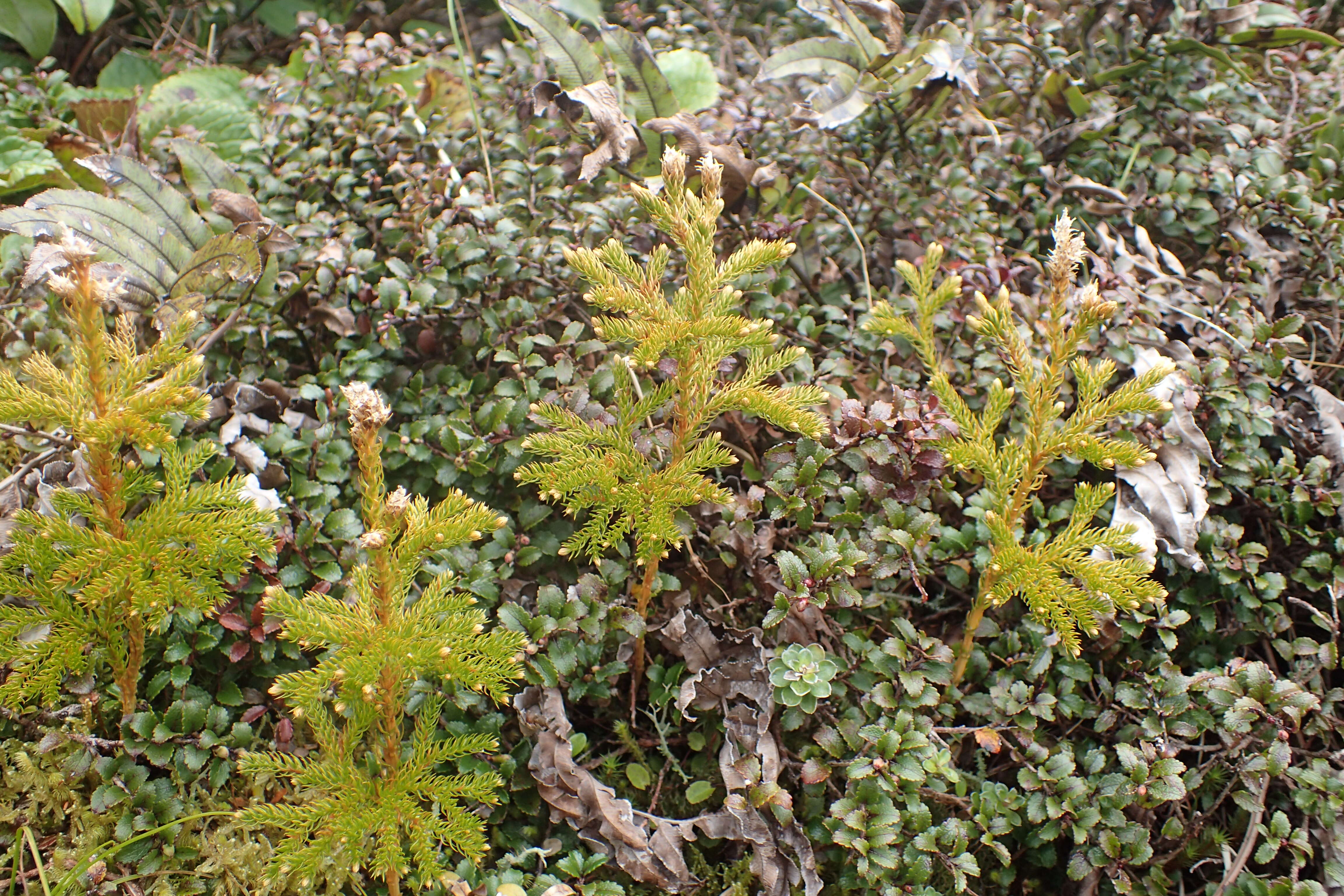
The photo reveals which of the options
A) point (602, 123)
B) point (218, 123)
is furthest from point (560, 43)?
point (218, 123)

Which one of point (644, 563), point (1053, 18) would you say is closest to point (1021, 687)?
point (644, 563)

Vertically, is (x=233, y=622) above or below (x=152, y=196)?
below

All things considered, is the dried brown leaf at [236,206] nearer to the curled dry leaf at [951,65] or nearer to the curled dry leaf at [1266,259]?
the curled dry leaf at [951,65]

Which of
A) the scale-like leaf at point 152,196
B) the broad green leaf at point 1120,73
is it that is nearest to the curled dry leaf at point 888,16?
the broad green leaf at point 1120,73

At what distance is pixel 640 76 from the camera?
2.82 metres

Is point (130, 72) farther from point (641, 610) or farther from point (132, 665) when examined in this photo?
point (641, 610)

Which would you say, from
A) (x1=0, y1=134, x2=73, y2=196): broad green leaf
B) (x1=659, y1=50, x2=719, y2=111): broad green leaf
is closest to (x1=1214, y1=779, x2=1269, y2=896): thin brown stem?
(x1=659, y1=50, x2=719, y2=111): broad green leaf

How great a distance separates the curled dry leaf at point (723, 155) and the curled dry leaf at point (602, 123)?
0.34 feet

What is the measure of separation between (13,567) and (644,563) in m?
1.20

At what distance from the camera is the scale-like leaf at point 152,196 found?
2379mm

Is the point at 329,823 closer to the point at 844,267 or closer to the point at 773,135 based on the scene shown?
the point at 844,267

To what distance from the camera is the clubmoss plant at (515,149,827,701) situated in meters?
1.60

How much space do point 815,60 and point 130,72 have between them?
9.37 feet

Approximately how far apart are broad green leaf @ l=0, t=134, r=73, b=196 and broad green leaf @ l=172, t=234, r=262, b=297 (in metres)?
0.82
